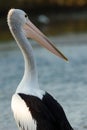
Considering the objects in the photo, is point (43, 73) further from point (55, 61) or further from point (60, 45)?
point (60, 45)

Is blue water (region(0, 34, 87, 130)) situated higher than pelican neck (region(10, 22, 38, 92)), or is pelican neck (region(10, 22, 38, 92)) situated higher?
pelican neck (region(10, 22, 38, 92))

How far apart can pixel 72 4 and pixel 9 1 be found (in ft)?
13.6

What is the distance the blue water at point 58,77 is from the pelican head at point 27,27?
1.61 meters

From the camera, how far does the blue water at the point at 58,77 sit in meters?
9.62

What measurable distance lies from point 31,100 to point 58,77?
7181 mm

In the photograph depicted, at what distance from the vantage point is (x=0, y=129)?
29.0ft

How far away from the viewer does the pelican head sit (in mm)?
7398

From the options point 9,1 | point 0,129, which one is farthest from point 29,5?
point 0,129

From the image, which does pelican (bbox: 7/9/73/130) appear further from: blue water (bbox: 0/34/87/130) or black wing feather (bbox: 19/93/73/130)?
blue water (bbox: 0/34/87/130)

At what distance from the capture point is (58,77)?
1382 cm

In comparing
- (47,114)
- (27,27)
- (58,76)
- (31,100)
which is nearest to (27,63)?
(27,27)

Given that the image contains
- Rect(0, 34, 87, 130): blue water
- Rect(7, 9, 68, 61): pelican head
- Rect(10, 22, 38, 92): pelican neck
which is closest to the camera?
Rect(10, 22, 38, 92): pelican neck

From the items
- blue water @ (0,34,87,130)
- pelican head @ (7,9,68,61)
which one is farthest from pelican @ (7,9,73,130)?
blue water @ (0,34,87,130)

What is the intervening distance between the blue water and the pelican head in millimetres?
1608
